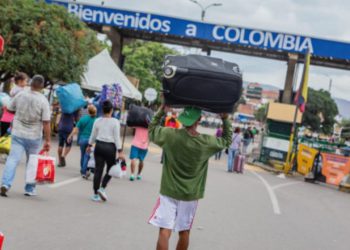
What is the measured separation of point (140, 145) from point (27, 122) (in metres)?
5.13

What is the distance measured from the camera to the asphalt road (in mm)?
7195

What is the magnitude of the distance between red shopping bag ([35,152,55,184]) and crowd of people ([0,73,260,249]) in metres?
0.24

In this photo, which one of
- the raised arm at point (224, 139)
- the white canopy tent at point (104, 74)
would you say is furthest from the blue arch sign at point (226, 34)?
the raised arm at point (224, 139)

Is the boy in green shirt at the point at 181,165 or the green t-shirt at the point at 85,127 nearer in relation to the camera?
the boy in green shirt at the point at 181,165

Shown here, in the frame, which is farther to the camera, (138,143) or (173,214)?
(138,143)

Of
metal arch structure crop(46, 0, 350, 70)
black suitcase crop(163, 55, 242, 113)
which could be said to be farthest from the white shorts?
metal arch structure crop(46, 0, 350, 70)

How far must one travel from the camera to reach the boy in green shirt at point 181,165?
550cm

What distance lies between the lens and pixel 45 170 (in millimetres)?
8789

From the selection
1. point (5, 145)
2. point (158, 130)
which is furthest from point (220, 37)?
point (158, 130)

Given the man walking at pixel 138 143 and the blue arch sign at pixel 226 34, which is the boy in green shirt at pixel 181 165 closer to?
the man walking at pixel 138 143

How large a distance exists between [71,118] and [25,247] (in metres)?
8.68

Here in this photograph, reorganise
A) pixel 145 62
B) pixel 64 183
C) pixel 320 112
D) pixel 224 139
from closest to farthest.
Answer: pixel 224 139
pixel 64 183
pixel 145 62
pixel 320 112

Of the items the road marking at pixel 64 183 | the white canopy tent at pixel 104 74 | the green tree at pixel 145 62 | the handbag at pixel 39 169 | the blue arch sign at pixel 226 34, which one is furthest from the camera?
the green tree at pixel 145 62

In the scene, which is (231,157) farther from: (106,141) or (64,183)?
(106,141)
